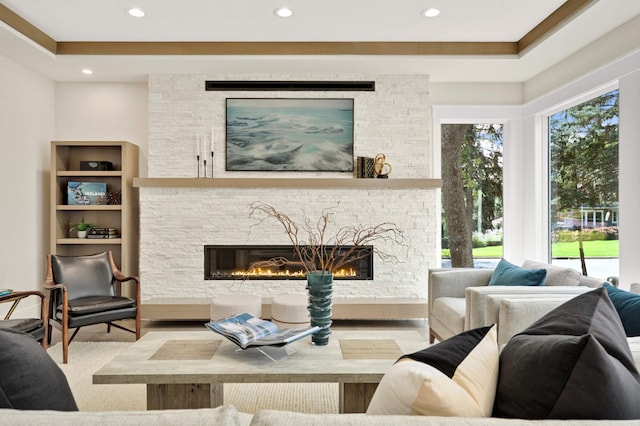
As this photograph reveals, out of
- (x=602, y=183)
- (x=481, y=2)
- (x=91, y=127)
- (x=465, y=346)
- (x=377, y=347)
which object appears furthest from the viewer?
(x=91, y=127)

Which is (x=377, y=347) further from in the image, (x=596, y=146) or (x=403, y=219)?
(x=596, y=146)

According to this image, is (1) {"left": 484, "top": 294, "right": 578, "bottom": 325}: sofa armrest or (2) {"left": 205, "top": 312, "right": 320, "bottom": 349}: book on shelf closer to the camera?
(2) {"left": 205, "top": 312, "right": 320, "bottom": 349}: book on shelf

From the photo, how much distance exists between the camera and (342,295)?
467 cm

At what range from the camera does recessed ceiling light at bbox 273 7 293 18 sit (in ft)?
11.3

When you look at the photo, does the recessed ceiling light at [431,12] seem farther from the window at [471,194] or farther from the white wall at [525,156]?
the window at [471,194]

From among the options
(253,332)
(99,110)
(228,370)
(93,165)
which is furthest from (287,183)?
(228,370)

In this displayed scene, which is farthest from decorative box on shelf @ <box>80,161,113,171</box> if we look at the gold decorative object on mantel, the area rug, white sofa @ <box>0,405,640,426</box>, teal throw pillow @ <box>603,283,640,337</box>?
teal throw pillow @ <box>603,283,640,337</box>

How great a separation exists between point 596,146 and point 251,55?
309 centimetres

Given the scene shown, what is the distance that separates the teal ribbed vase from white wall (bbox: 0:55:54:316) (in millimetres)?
3336

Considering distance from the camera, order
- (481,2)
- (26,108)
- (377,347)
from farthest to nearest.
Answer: (26,108)
(481,2)
(377,347)

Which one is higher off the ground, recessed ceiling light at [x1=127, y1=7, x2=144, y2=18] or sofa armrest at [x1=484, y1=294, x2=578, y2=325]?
recessed ceiling light at [x1=127, y1=7, x2=144, y2=18]

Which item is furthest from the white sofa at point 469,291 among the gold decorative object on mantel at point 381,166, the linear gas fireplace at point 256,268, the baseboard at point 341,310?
the gold decorative object on mantel at point 381,166

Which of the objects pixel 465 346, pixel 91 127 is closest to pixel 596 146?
pixel 465 346

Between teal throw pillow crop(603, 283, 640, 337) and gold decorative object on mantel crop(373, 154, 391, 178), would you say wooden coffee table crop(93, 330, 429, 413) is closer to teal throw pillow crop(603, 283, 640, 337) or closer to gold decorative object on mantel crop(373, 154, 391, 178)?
teal throw pillow crop(603, 283, 640, 337)
